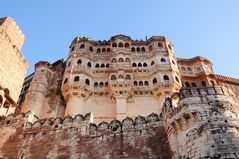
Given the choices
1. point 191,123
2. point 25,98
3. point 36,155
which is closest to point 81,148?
point 36,155

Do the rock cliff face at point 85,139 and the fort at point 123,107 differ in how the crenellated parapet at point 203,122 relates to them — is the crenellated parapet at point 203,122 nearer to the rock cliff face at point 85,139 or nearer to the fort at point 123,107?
the fort at point 123,107

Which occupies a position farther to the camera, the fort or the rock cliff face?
the rock cliff face

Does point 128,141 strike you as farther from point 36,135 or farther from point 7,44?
point 7,44

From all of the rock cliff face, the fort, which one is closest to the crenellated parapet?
the fort

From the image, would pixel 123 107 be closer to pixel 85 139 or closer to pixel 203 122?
pixel 85 139

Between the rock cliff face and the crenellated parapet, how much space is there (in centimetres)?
90

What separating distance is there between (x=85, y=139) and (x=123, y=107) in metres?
14.3

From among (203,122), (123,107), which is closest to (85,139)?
(203,122)

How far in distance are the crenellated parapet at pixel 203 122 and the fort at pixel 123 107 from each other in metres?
0.04

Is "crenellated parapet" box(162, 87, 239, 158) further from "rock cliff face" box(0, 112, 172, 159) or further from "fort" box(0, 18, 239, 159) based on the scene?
"rock cliff face" box(0, 112, 172, 159)

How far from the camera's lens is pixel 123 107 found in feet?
93.2

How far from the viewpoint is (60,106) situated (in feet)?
102

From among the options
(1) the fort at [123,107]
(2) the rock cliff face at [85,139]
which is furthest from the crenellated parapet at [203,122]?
(2) the rock cliff face at [85,139]

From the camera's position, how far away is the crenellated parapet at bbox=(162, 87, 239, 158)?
10664 mm
